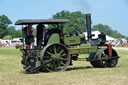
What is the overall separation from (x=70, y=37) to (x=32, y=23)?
171 cm

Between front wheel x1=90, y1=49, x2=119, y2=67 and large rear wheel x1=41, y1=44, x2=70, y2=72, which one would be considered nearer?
large rear wheel x1=41, y1=44, x2=70, y2=72

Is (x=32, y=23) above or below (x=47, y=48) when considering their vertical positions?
above

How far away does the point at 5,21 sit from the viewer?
13900 cm

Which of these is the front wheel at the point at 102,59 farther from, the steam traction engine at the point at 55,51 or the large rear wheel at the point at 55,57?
the large rear wheel at the point at 55,57

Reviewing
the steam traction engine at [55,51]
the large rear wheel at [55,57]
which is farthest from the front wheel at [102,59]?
the large rear wheel at [55,57]

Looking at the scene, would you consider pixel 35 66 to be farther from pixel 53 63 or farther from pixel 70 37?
pixel 70 37

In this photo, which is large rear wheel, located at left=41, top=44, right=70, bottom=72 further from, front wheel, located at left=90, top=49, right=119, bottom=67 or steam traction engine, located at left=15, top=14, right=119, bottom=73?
front wheel, located at left=90, top=49, right=119, bottom=67

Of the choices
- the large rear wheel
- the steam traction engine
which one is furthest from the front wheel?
the large rear wheel

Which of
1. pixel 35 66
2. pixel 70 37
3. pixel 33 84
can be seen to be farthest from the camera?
pixel 70 37

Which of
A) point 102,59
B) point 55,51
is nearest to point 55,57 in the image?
point 55,51

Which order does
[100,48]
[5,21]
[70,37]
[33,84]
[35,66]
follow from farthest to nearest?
[5,21] → [100,48] → [70,37] → [35,66] → [33,84]

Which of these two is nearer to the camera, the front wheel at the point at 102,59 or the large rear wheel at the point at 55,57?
Result: the large rear wheel at the point at 55,57

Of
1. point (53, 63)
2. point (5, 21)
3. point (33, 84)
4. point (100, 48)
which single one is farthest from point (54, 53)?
point (5, 21)

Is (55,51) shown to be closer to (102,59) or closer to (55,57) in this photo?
(55,57)
